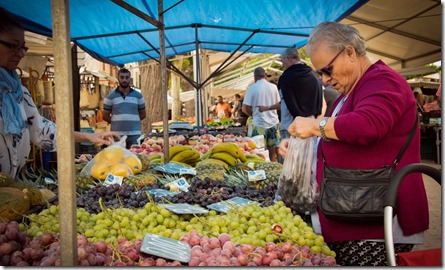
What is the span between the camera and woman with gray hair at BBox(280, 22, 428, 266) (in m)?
1.73

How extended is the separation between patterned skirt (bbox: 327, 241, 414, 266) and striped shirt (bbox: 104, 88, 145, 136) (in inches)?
198

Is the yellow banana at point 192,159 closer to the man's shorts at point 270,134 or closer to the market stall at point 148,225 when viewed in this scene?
the market stall at point 148,225

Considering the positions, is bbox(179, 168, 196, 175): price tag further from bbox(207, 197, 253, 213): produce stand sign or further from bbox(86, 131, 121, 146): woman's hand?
bbox(207, 197, 253, 213): produce stand sign

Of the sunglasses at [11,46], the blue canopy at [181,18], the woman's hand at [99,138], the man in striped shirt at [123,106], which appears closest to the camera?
the sunglasses at [11,46]

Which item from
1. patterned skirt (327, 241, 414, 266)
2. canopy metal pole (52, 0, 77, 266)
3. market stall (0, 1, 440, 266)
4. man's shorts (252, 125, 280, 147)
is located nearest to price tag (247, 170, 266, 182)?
market stall (0, 1, 440, 266)

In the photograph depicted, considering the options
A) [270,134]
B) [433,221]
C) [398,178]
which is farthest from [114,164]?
[270,134]

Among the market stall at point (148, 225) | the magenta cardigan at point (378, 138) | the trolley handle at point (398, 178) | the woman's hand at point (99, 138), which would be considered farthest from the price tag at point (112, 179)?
the trolley handle at point (398, 178)

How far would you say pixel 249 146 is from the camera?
5953 mm

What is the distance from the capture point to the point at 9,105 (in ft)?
9.02

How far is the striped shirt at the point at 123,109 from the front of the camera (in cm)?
651

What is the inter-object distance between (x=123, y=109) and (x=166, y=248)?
5.01 metres

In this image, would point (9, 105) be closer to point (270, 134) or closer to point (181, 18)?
point (181, 18)

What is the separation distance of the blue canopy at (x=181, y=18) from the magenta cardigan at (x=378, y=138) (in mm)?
2634

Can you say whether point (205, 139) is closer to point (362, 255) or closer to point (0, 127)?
point (0, 127)
